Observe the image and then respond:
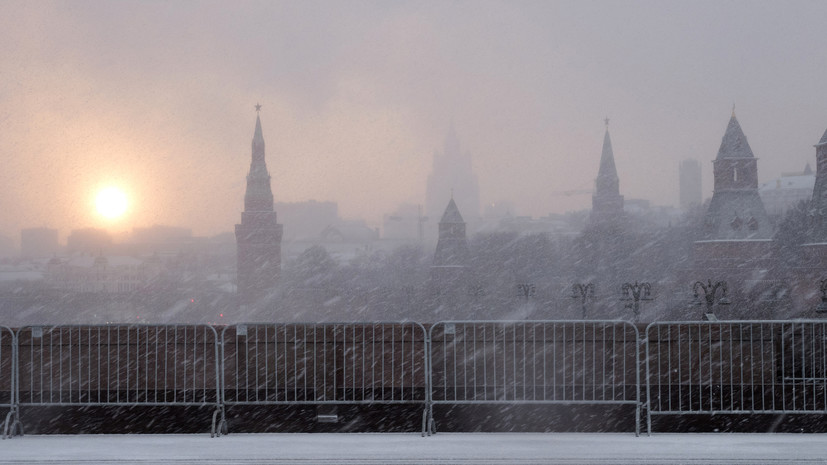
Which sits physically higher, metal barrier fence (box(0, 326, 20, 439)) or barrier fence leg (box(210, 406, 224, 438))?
metal barrier fence (box(0, 326, 20, 439))

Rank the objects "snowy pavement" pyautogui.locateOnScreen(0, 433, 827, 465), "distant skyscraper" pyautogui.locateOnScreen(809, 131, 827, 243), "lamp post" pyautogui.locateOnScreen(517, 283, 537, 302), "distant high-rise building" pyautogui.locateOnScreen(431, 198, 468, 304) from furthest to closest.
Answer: "distant high-rise building" pyautogui.locateOnScreen(431, 198, 468, 304) < "distant skyscraper" pyautogui.locateOnScreen(809, 131, 827, 243) < "lamp post" pyautogui.locateOnScreen(517, 283, 537, 302) < "snowy pavement" pyautogui.locateOnScreen(0, 433, 827, 465)

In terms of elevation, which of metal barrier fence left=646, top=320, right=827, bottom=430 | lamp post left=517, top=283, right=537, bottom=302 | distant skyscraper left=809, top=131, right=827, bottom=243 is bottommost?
lamp post left=517, top=283, right=537, bottom=302

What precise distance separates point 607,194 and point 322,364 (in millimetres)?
134190

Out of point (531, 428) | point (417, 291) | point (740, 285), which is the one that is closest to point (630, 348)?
point (531, 428)

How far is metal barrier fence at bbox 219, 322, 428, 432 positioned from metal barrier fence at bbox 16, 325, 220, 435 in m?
0.29

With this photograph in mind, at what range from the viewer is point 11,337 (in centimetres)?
966

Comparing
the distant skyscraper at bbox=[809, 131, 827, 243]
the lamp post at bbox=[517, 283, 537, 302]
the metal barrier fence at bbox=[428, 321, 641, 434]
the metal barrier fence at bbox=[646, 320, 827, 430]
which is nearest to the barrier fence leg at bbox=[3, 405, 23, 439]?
the metal barrier fence at bbox=[428, 321, 641, 434]

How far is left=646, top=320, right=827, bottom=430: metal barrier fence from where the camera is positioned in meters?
9.73

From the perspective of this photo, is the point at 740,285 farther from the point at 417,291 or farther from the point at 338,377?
the point at 338,377

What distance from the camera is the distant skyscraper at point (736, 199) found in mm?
87125

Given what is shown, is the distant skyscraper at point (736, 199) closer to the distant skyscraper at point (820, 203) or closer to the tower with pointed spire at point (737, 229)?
the tower with pointed spire at point (737, 229)

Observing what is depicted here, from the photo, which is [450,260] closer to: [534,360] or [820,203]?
[820,203]

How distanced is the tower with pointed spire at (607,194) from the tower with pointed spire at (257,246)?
161ft

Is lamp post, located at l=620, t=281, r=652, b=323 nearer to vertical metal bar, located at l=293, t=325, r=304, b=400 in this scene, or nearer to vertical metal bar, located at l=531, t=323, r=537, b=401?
vertical metal bar, located at l=531, t=323, r=537, b=401
